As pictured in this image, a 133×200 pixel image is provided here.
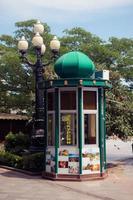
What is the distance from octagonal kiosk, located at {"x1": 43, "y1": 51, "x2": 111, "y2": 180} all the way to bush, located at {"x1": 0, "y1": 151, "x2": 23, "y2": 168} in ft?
Result: 9.11

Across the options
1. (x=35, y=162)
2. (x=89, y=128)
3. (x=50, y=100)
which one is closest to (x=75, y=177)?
(x=89, y=128)

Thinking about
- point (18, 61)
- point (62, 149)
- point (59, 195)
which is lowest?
point (59, 195)

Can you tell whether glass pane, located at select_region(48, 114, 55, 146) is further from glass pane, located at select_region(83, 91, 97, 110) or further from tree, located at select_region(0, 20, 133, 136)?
tree, located at select_region(0, 20, 133, 136)

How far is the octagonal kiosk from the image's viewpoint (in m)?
15.9

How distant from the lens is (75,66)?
16281 mm

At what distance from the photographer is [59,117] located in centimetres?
1625

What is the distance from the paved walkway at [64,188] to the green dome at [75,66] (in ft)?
12.6

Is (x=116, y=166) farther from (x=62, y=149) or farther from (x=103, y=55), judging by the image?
(x=103, y=55)

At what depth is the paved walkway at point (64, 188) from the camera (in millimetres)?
12594

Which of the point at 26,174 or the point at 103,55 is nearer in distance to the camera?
the point at 26,174

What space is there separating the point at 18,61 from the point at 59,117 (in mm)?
18008

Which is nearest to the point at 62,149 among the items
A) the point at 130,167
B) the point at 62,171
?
the point at 62,171

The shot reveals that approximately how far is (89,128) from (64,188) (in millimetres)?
2909

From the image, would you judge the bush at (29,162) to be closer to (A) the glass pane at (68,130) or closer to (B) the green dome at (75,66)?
(A) the glass pane at (68,130)
